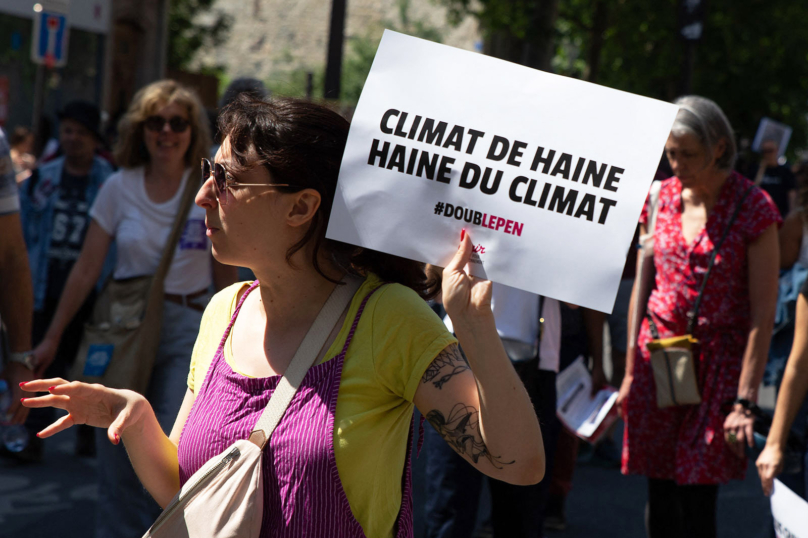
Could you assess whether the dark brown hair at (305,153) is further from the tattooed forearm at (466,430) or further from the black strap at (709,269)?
the black strap at (709,269)

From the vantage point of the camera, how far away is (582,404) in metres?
4.17

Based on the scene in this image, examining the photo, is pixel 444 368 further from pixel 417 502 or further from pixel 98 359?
pixel 417 502

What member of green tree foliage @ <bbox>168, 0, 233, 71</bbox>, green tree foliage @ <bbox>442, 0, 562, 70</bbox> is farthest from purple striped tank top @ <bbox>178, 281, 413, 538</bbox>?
Answer: green tree foliage @ <bbox>168, 0, 233, 71</bbox>

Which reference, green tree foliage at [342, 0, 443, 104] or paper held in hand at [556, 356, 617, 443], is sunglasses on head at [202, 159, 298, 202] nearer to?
paper held in hand at [556, 356, 617, 443]

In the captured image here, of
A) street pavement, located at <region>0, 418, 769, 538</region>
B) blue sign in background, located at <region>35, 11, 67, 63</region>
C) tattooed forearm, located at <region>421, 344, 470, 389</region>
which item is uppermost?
blue sign in background, located at <region>35, 11, 67, 63</region>

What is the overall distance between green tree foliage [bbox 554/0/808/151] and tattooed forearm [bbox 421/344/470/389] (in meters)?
15.1

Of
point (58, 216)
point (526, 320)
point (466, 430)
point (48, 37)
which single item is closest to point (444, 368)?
point (466, 430)

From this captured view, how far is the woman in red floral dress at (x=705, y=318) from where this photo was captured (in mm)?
3590

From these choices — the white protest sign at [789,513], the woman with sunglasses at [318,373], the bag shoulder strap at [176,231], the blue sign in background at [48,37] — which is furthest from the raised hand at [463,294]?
the blue sign in background at [48,37]

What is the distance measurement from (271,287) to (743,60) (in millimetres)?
18077

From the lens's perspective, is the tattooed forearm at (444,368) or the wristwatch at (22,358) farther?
the wristwatch at (22,358)

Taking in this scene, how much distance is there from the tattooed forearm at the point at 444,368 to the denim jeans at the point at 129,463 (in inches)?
83.6

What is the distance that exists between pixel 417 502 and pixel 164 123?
2594mm

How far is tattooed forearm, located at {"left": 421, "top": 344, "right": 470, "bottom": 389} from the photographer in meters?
1.90
